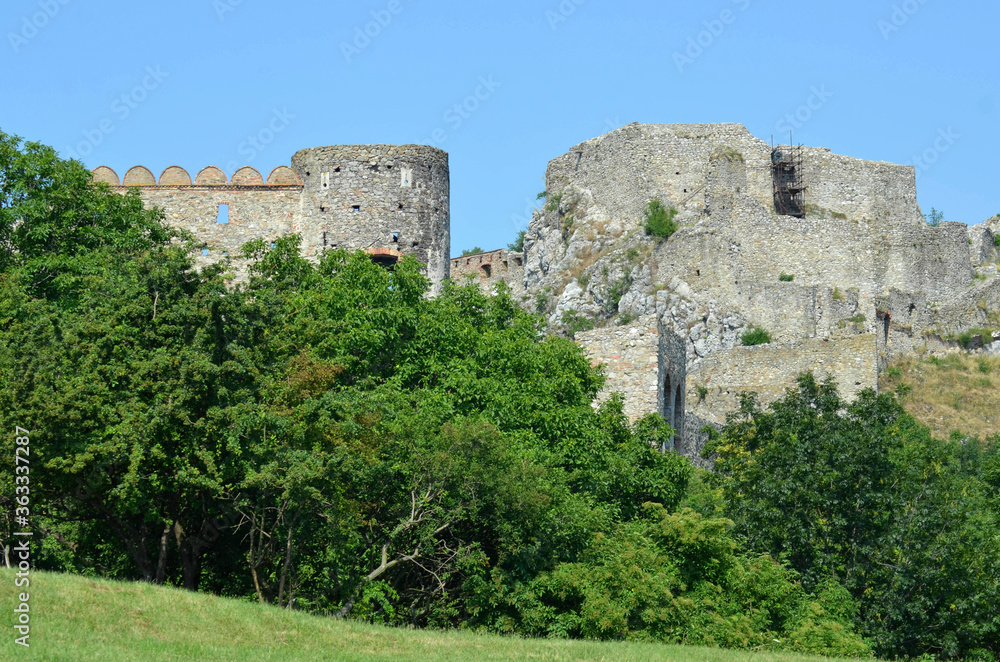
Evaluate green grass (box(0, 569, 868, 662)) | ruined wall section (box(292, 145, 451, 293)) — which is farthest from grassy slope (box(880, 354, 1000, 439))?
green grass (box(0, 569, 868, 662))

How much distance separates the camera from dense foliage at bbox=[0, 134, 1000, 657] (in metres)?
24.2

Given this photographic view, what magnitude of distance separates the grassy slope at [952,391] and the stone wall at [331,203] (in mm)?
21843

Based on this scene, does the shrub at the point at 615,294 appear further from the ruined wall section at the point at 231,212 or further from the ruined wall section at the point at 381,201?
the ruined wall section at the point at 231,212

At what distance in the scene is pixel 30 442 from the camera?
76.1ft

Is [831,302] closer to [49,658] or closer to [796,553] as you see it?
[796,553]

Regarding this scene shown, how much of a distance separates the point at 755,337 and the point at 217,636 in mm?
38874

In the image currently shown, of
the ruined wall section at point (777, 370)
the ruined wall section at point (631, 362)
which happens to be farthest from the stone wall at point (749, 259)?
the ruined wall section at point (631, 362)

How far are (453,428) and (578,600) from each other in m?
3.66

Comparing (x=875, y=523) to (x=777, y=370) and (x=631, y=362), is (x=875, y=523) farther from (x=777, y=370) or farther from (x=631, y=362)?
(x=777, y=370)

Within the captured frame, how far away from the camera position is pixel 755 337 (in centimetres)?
5750

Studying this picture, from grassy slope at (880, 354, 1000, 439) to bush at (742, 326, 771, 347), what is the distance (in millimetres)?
4662

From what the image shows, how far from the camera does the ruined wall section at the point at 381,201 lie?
36938mm

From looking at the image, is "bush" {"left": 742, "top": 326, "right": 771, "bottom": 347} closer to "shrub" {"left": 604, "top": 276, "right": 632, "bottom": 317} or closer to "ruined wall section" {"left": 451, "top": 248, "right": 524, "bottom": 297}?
"shrub" {"left": 604, "top": 276, "right": 632, "bottom": 317}

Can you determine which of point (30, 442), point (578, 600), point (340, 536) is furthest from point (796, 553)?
point (30, 442)
